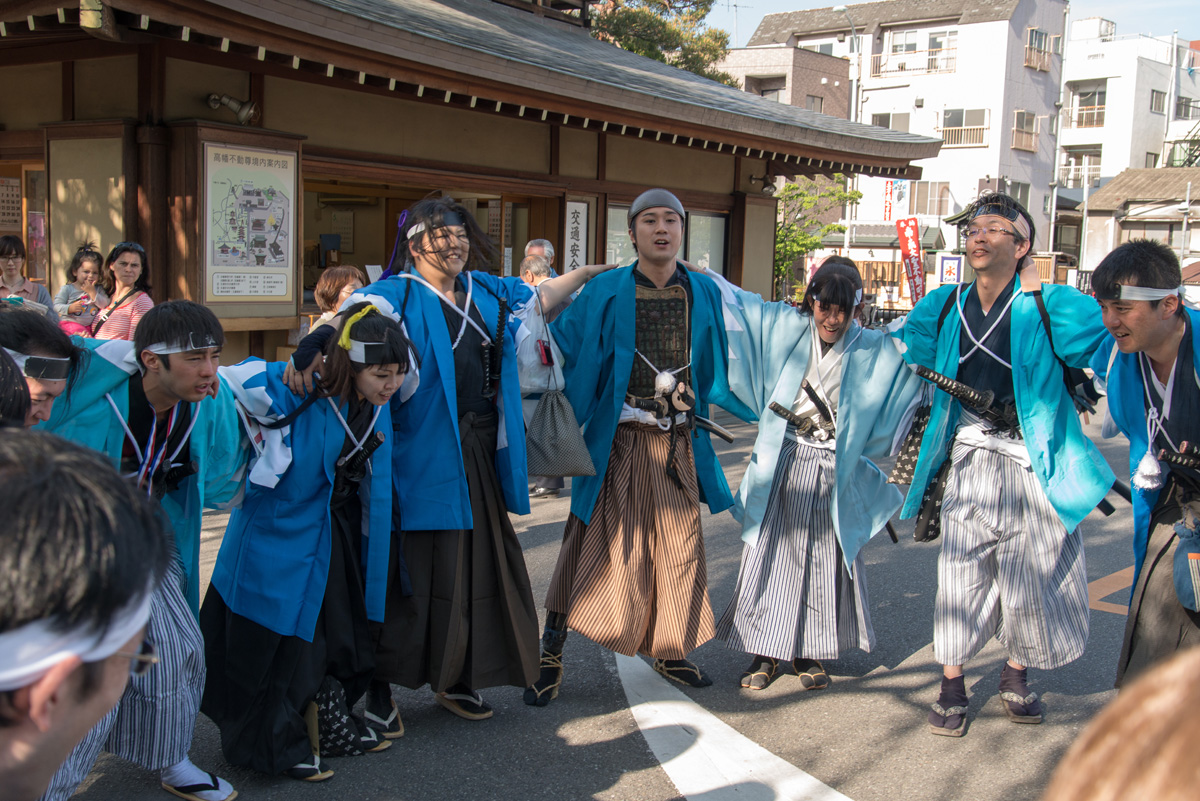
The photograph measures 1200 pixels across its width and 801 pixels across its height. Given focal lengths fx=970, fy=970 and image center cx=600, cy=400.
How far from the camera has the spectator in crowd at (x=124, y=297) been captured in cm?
560

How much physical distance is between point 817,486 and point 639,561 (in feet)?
2.58

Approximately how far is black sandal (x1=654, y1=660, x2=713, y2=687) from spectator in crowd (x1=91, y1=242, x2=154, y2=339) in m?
3.69

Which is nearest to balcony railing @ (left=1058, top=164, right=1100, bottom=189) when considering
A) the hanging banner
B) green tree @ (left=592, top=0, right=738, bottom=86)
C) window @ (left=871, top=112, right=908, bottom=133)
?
→ window @ (left=871, top=112, right=908, bottom=133)

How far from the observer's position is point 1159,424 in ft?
9.58

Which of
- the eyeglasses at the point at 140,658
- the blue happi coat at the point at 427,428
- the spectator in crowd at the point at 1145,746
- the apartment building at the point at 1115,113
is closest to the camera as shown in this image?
the spectator in crowd at the point at 1145,746

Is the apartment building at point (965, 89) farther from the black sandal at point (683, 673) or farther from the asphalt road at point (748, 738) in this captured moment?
the black sandal at point (683, 673)

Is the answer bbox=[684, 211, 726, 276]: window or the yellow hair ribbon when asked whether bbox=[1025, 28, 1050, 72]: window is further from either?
the yellow hair ribbon

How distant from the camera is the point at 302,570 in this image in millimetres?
2977

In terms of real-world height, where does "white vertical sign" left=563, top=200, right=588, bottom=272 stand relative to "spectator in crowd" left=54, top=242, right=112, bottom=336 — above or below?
above

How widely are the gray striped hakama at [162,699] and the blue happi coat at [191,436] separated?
0.68ft

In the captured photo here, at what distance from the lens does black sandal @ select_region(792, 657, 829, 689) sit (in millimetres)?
3824

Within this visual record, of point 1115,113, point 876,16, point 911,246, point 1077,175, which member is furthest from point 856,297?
point 1077,175

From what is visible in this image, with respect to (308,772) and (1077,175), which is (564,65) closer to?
(308,772)

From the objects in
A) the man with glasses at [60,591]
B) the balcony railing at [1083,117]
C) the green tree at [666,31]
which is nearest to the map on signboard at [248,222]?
the man with glasses at [60,591]
